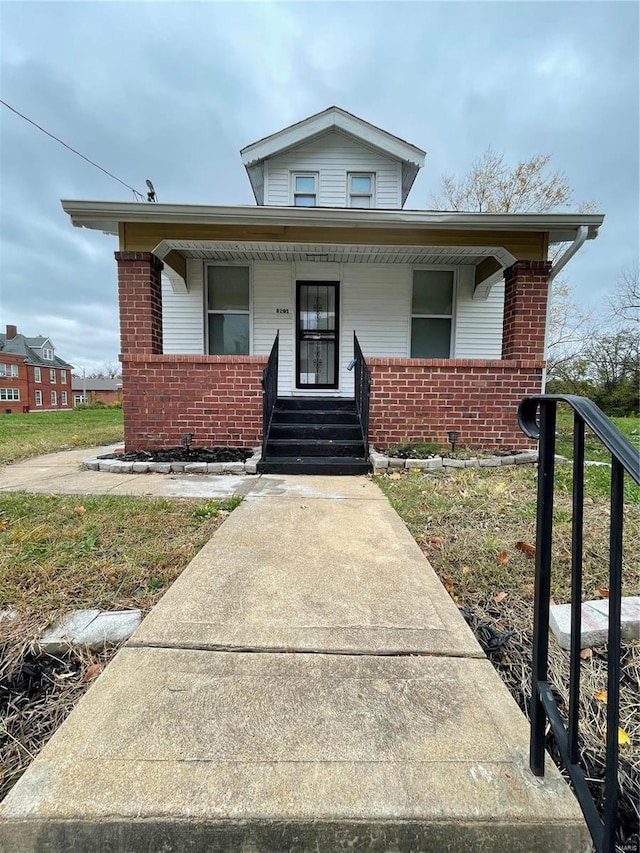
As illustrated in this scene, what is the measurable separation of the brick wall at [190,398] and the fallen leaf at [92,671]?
391 centimetres

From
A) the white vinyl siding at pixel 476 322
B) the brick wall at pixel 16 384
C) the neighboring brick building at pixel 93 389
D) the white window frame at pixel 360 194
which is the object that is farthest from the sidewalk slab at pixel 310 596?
the neighboring brick building at pixel 93 389

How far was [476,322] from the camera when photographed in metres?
7.16

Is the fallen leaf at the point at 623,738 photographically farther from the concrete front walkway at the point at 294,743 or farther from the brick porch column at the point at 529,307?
the brick porch column at the point at 529,307

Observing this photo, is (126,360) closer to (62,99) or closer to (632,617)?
(632,617)

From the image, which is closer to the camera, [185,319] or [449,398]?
[449,398]

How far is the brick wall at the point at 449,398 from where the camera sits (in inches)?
210

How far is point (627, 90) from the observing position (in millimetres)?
12930

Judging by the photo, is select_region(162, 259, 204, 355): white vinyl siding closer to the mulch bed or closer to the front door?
the front door

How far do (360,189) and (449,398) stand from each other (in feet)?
17.2

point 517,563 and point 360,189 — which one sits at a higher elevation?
point 360,189

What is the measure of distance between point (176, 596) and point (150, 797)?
950mm

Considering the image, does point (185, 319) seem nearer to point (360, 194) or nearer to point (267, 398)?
point (267, 398)

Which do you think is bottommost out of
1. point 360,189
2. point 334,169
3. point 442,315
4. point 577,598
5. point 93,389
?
point 577,598

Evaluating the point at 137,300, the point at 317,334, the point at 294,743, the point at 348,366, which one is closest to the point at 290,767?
the point at 294,743
